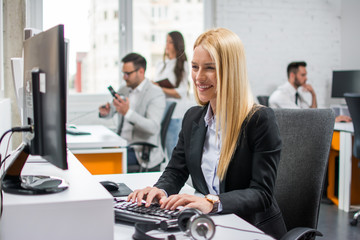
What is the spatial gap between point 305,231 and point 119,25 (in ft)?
13.1

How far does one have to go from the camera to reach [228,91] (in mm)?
1423

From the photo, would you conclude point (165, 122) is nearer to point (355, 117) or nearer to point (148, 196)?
point (355, 117)

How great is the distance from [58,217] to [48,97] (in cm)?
27

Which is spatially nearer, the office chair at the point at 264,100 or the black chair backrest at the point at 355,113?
the black chair backrest at the point at 355,113

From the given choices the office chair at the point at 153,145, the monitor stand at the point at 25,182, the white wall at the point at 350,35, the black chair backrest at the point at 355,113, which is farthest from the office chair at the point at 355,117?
the monitor stand at the point at 25,182

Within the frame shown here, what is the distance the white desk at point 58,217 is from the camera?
0.91m

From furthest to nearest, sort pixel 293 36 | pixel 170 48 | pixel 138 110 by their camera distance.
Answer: pixel 293 36 → pixel 170 48 → pixel 138 110

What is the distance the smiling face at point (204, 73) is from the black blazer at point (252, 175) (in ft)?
0.41

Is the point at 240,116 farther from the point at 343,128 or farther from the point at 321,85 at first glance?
the point at 321,85

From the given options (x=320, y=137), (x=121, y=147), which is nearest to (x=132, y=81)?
(x=121, y=147)

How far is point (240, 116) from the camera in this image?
4.66 feet

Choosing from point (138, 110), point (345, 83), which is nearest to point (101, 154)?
point (138, 110)

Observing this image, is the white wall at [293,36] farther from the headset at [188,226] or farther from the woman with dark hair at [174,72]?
the headset at [188,226]

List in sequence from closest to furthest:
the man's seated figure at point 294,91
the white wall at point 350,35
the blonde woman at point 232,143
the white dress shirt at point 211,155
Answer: the blonde woman at point 232,143 → the white dress shirt at point 211,155 → the man's seated figure at point 294,91 → the white wall at point 350,35
